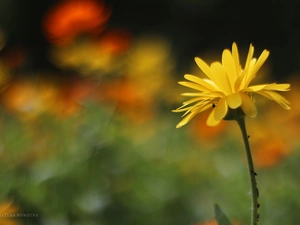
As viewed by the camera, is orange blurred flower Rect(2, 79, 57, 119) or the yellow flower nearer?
the yellow flower

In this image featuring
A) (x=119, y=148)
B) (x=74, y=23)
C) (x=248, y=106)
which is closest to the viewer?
(x=248, y=106)

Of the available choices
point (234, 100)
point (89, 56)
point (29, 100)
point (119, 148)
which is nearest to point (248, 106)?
point (234, 100)

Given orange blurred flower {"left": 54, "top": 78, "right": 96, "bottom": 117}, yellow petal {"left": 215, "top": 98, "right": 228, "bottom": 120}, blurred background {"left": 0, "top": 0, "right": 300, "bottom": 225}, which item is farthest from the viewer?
orange blurred flower {"left": 54, "top": 78, "right": 96, "bottom": 117}

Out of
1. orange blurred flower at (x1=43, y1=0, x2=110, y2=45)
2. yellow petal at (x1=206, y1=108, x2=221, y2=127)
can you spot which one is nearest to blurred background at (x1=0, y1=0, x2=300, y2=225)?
orange blurred flower at (x1=43, y1=0, x2=110, y2=45)

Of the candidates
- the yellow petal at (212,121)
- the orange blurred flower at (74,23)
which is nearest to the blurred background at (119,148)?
the orange blurred flower at (74,23)

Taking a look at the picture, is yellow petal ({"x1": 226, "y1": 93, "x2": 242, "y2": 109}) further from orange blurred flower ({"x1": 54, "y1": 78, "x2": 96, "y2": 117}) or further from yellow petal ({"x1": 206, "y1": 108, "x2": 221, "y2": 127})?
orange blurred flower ({"x1": 54, "y1": 78, "x2": 96, "y2": 117})

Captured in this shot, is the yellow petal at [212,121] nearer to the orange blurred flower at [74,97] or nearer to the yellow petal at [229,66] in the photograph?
the yellow petal at [229,66]

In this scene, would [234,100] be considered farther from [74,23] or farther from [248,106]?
[74,23]

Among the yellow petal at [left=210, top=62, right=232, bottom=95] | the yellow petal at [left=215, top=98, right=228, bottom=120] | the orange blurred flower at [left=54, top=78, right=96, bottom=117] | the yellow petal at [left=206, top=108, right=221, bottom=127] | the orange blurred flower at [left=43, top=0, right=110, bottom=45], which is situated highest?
the yellow petal at [left=210, top=62, right=232, bottom=95]
